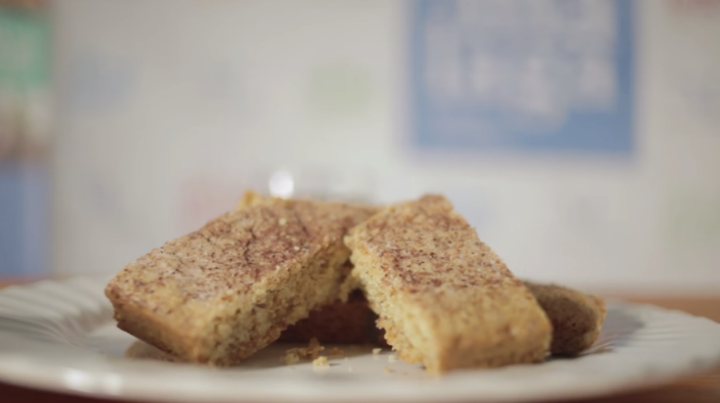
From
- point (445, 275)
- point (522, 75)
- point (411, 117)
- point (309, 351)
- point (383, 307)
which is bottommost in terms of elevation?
point (309, 351)

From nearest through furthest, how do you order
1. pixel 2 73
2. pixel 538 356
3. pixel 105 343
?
pixel 538 356 → pixel 105 343 → pixel 2 73

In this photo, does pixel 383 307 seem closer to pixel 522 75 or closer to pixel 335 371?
pixel 335 371

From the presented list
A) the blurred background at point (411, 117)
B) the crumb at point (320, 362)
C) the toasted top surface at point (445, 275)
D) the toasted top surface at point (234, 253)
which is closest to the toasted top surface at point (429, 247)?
the toasted top surface at point (445, 275)

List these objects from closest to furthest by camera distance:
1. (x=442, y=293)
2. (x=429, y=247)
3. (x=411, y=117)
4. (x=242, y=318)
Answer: (x=442, y=293), (x=242, y=318), (x=429, y=247), (x=411, y=117)

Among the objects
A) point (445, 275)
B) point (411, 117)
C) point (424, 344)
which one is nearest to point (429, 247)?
point (445, 275)

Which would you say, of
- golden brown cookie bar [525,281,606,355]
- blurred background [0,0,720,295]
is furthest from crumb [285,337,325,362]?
blurred background [0,0,720,295]

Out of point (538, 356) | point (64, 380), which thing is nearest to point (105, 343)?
point (64, 380)

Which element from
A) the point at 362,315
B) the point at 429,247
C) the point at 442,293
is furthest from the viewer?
the point at 362,315

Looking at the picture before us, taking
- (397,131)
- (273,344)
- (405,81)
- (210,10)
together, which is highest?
(210,10)

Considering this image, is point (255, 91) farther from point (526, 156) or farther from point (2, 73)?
point (526, 156)
